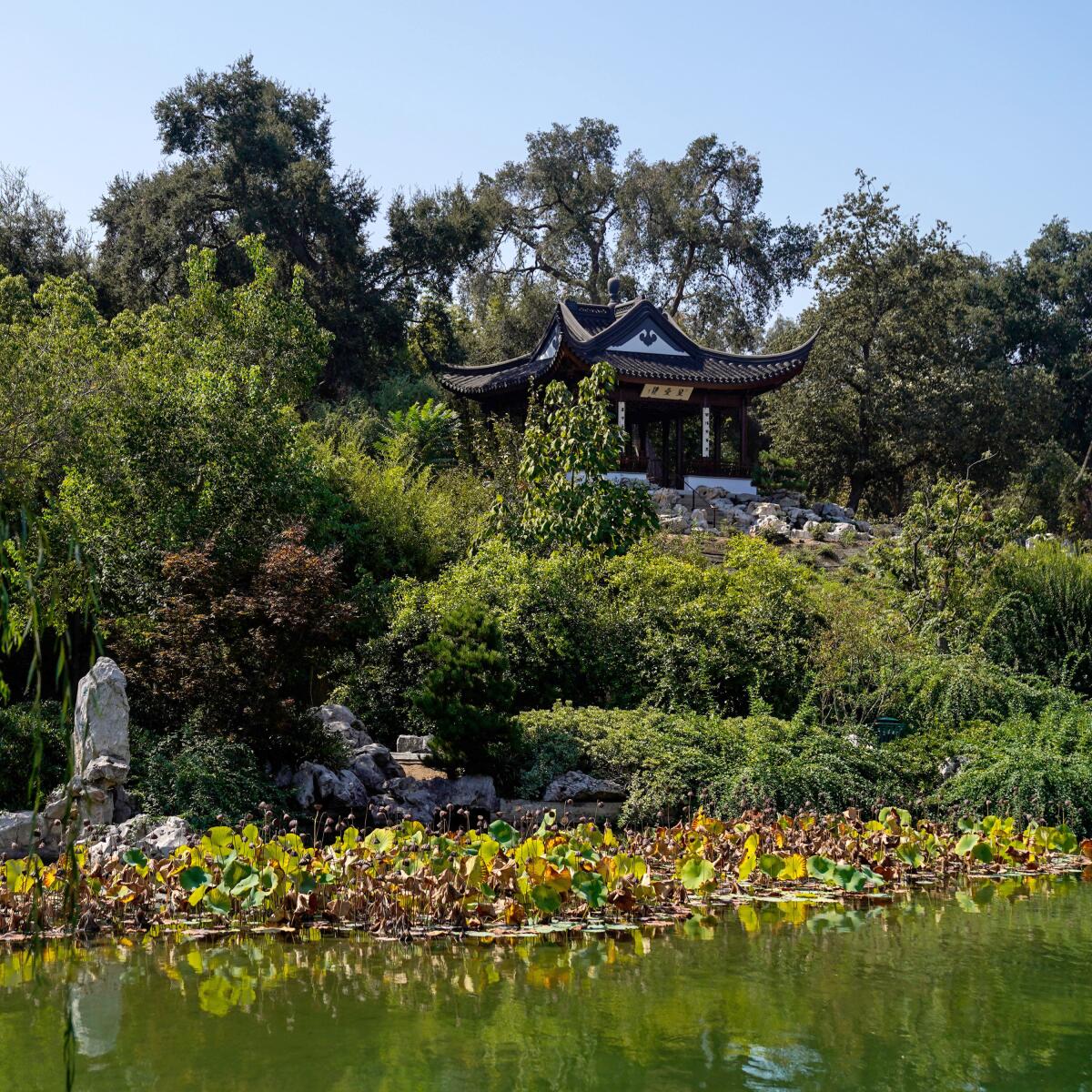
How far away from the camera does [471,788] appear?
9383mm

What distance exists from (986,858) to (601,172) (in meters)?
33.1

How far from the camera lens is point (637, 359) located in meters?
25.4

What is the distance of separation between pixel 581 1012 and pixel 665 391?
2124 centimetres

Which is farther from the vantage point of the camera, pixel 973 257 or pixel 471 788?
pixel 973 257

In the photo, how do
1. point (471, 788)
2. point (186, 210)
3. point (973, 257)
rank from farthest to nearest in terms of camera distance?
point (973, 257) < point (186, 210) < point (471, 788)

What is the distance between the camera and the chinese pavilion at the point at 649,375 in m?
24.9

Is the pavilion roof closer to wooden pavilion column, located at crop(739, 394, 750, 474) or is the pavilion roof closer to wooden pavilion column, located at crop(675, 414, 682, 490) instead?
wooden pavilion column, located at crop(739, 394, 750, 474)

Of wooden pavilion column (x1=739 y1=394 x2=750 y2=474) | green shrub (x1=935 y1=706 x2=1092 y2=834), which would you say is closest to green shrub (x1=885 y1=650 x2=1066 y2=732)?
green shrub (x1=935 y1=706 x2=1092 y2=834)

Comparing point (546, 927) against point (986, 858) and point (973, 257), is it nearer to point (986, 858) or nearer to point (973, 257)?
point (986, 858)

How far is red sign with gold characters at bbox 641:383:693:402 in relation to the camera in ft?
82.8

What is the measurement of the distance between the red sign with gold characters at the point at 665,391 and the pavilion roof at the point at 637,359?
0.31m

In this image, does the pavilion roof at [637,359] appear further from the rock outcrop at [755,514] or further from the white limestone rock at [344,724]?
the white limestone rock at [344,724]

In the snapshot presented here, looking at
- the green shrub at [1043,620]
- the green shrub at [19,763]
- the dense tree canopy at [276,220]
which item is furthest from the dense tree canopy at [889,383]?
the green shrub at [19,763]

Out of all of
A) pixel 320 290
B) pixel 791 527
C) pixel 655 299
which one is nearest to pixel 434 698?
pixel 791 527
